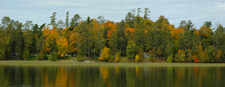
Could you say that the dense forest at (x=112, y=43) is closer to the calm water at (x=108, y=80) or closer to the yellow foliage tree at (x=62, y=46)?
the yellow foliage tree at (x=62, y=46)

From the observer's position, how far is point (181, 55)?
120312 mm

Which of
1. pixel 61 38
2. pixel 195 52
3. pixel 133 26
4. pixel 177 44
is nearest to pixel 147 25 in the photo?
pixel 133 26

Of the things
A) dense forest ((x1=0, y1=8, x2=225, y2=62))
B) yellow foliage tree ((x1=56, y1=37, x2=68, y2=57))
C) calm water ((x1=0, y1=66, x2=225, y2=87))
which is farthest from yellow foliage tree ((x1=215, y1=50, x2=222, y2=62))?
calm water ((x1=0, y1=66, x2=225, y2=87))

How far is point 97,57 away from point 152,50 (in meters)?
24.1

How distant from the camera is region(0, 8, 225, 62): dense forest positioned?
122 meters

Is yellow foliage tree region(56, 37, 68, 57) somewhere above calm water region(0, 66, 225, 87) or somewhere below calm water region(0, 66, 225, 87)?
above

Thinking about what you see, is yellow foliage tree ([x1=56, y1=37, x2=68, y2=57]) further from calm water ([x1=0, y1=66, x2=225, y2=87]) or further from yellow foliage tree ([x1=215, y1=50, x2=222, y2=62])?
→ calm water ([x1=0, y1=66, x2=225, y2=87])

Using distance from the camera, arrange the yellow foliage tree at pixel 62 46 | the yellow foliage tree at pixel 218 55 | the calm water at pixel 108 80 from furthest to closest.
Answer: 1. the yellow foliage tree at pixel 62 46
2. the yellow foliage tree at pixel 218 55
3. the calm water at pixel 108 80

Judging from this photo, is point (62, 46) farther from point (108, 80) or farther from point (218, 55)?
point (108, 80)

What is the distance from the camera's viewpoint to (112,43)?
125312 millimetres

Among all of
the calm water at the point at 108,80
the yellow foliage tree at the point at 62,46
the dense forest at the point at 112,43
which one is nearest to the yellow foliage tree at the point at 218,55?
the dense forest at the point at 112,43

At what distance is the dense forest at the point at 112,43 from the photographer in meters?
122

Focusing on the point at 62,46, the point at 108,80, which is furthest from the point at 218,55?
the point at 108,80

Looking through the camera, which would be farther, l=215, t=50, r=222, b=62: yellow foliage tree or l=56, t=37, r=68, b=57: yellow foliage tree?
l=56, t=37, r=68, b=57: yellow foliage tree
